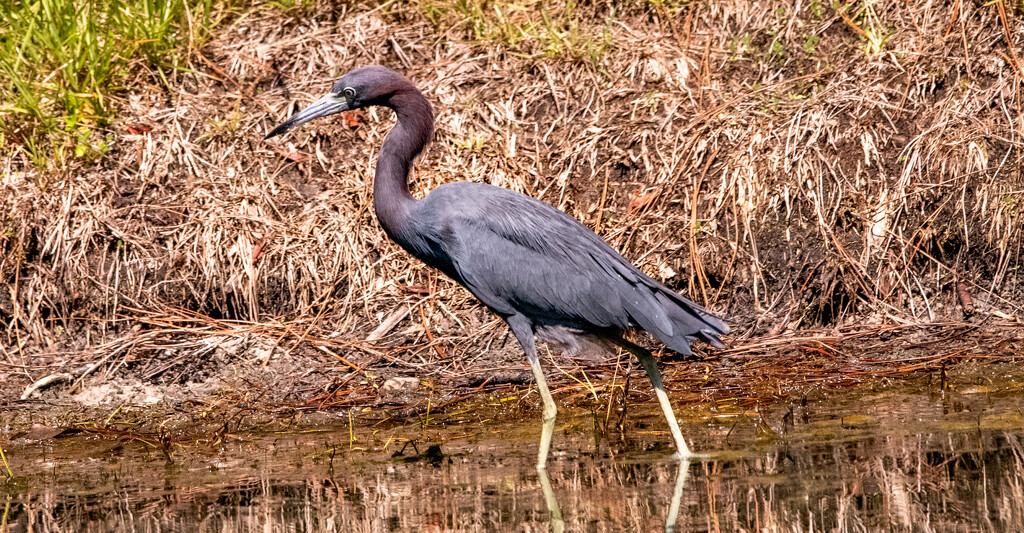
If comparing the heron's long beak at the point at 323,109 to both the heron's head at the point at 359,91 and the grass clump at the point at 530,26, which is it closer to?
the heron's head at the point at 359,91

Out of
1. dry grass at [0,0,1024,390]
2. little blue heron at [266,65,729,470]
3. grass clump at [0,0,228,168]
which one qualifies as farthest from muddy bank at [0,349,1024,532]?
grass clump at [0,0,228,168]

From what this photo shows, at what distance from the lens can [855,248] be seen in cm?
608

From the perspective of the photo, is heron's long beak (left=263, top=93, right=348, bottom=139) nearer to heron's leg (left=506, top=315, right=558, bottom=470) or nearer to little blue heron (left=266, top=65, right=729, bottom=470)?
little blue heron (left=266, top=65, right=729, bottom=470)

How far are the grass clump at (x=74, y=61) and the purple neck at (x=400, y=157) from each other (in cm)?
262

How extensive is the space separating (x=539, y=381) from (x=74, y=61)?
418 cm

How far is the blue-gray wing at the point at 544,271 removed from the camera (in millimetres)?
4812

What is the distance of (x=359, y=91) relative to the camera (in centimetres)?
522

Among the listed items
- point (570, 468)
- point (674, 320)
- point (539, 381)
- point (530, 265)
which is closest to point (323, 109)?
point (530, 265)

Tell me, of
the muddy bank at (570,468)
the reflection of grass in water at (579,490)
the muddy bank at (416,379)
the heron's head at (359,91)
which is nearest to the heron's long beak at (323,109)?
the heron's head at (359,91)

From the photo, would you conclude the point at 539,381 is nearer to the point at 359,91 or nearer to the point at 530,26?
the point at 359,91

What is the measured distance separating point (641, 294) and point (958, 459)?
1513 millimetres

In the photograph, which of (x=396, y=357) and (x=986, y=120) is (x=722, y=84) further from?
(x=396, y=357)

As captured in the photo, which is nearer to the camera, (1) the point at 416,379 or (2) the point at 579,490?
(2) the point at 579,490

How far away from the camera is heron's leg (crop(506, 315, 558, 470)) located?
4.41 metres
